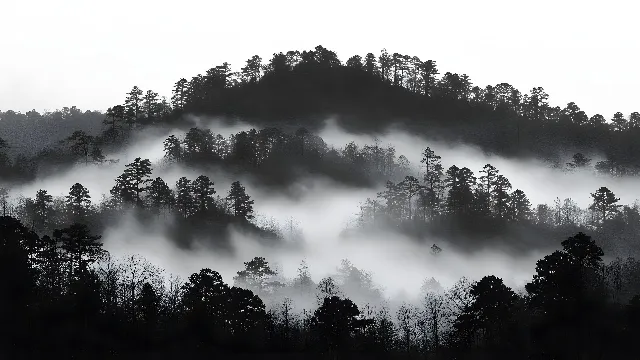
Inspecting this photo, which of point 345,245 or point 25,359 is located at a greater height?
point 345,245

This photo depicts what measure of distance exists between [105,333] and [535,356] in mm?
53545

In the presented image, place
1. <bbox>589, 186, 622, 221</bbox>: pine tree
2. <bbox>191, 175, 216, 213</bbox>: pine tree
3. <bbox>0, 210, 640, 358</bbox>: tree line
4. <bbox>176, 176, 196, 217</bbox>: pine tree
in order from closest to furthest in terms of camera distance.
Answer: <bbox>0, 210, 640, 358</bbox>: tree line, <bbox>176, 176, 196, 217</bbox>: pine tree, <bbox>191, 175, 216, 213</bbox>: pine tree, <bbox>589, 186, 622, 221</bbox>: pine tree

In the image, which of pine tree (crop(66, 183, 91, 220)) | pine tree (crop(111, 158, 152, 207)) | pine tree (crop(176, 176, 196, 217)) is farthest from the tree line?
pine tree (crop(111, 158, 152, 207))

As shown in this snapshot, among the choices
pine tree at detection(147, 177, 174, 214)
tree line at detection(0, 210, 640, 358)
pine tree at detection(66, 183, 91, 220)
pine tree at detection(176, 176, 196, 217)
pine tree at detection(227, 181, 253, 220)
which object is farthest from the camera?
pine tree at detection(227, 181, 253, 220)

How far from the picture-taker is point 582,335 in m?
64.4

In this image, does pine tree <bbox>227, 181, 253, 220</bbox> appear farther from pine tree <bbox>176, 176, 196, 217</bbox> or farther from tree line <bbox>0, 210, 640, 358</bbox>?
tree line <bbox>0, 210, 640, 358</bbox>

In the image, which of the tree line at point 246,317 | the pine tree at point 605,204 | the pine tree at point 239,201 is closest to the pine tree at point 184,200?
the pine tree at point 239,201

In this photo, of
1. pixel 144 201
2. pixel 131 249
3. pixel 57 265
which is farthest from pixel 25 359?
pixel 144 201

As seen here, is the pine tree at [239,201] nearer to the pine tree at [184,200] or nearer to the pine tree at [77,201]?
the pine tree at [184,200]

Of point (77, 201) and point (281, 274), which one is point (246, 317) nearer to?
point (281, 274)

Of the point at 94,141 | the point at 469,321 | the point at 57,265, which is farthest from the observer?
→ the point at 94,141

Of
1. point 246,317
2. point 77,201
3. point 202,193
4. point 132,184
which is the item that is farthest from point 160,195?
point 246,317

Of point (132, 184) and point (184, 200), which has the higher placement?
point (132, 184)

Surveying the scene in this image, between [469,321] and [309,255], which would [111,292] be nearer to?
[469,321]
